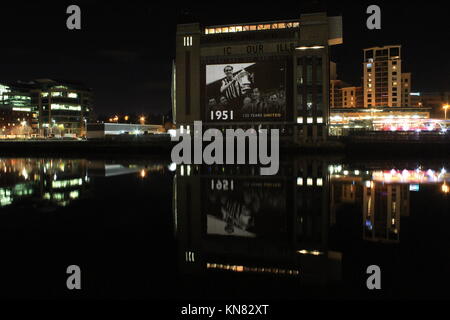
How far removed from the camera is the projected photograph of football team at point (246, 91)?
7750 centimetres

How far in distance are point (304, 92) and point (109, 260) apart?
226 ft

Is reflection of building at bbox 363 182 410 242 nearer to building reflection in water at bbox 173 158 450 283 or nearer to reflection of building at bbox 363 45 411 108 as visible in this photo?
building reflection in water at bbox 173 158 450 283

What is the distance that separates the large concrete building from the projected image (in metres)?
50.5

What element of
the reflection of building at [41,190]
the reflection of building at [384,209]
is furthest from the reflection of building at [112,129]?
the reflection of building at [384,209]

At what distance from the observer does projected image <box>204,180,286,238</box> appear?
48.8ft

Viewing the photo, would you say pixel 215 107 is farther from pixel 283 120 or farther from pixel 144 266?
pixel 144 266

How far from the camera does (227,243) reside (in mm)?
12898

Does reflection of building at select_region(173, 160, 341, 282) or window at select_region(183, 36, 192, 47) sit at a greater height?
window at select_region(183, 36, 192, 47)

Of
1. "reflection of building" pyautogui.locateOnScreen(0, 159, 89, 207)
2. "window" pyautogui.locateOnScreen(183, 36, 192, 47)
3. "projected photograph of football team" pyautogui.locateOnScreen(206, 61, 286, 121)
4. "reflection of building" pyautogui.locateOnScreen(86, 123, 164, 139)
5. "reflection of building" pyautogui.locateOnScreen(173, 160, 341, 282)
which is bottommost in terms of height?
"reflection of building" pyautogui.locateOnScreen(173, 160, 341, 282)

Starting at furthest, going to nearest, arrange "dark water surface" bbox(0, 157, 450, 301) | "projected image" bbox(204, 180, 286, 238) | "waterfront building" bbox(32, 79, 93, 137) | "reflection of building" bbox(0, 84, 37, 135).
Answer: "waterfront building" bbox(32, 79, 93, 137)
"reflection of building" bbox(0, 84, 37, 135)
"projected image" bbox(204, 180, 286, 238)
"dark water surface" bbox(0, 157, 450, 301)

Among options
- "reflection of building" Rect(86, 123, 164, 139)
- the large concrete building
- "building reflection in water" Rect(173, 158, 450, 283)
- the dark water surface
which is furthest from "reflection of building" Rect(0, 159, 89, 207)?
"reflection of building" Rect(86, 123, 164, 139)

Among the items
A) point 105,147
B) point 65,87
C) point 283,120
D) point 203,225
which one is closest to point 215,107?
point 283,120

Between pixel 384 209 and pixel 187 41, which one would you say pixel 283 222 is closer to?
pixel 384 209
